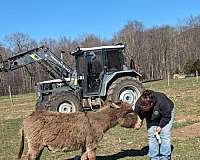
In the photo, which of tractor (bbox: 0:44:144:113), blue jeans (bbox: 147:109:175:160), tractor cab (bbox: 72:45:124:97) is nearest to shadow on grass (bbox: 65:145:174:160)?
blue jeans (bbox: 147:109:175:160)

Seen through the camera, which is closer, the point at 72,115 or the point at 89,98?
the point at 72,115

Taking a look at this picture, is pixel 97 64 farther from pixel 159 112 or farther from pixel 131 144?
pixel 159 112

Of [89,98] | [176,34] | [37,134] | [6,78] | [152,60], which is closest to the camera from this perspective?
[37,134]

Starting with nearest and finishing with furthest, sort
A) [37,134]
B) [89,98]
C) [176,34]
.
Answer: [37,134] → [89,98] → [176,34]

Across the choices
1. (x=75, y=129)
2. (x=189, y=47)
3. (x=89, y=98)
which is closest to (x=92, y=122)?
(x=75, y=129)

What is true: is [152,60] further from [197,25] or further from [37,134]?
[37,134]

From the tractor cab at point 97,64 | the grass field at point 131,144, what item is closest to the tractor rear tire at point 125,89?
the tractor cab at point 97,64

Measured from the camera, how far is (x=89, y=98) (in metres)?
19.8

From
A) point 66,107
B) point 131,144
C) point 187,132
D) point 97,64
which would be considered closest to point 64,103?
point 66,107

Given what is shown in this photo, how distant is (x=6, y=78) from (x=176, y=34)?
39260 mm

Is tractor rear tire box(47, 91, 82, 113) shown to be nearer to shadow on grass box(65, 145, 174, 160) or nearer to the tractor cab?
the tractor cab

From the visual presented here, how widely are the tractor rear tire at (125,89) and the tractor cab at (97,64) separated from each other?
2.09 feet

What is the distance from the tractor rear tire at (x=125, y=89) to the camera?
19423 mm

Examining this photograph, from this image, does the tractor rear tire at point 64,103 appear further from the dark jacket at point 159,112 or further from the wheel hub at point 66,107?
the dark jacket at point 159,112
